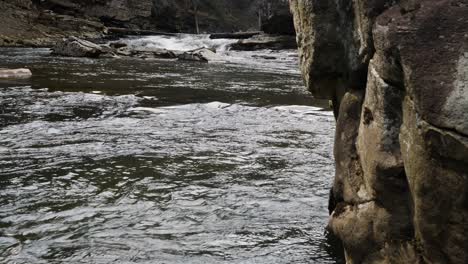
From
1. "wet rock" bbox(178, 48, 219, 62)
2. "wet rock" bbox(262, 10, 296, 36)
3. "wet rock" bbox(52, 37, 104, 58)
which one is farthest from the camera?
"wet rock" bbox(262, 10, 296, 36)

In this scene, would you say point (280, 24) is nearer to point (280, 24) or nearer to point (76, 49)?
point (280, 24)

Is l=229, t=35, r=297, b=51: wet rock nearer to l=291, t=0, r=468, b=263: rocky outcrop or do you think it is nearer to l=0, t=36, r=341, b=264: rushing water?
l=0, t=36, r=341, b=264: rushing water

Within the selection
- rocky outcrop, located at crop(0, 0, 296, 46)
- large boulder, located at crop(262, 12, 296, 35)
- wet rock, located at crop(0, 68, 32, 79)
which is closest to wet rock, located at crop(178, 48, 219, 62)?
rocky outcrop, located at crop(0, 0, 296, 46)

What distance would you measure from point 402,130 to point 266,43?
3049cm

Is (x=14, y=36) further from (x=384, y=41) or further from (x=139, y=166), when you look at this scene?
(x=384, y=41)

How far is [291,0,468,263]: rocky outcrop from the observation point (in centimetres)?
249

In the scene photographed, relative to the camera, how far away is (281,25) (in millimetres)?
35594

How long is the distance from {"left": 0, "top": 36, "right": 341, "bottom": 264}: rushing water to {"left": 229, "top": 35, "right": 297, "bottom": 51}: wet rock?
796 inches

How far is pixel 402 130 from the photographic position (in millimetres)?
2828

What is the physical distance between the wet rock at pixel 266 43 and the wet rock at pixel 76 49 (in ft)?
35.8

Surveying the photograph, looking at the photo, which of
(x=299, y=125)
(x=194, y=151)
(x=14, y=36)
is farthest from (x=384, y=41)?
(x=14, y=36)

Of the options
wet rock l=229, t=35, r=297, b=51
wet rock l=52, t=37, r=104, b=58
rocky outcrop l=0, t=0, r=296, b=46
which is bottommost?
wet rock l=229, t=35, r=297, b=51

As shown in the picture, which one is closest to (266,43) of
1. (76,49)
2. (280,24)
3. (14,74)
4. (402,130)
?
(280,24)

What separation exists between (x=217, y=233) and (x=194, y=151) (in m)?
2.78
